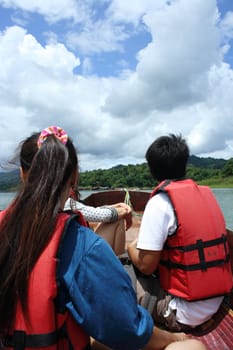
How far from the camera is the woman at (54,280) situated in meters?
1.14

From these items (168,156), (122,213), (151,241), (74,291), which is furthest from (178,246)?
(74,291)

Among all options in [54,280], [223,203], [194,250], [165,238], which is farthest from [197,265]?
[223,203]

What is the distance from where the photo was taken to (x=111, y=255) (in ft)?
3.92

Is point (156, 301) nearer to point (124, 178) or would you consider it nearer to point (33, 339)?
point (33, 339)

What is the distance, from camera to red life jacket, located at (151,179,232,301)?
208 centimetres

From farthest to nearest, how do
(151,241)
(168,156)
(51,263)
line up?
(168,156) → (151,241) → (51,263)

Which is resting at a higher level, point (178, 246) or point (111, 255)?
point (111, 255)

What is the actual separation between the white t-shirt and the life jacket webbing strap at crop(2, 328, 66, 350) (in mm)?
978

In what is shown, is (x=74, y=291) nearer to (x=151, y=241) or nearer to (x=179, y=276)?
(x=151, y=241)

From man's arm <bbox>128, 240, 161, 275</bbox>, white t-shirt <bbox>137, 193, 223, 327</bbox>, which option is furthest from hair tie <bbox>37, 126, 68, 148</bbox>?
man's arm <bbox>128, 240, 161, 275</bbox>

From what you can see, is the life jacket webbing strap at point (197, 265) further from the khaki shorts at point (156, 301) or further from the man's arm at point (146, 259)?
the khaki shorts at point (156, 301)

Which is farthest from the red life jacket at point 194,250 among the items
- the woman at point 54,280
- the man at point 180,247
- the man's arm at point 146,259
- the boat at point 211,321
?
the woman at point 54,280

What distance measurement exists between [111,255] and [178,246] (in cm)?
100

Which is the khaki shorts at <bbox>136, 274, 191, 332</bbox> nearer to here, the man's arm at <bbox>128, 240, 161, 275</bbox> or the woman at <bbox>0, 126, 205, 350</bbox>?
the man's arm at <bbox>128, 240, 161, 275</bbox>
